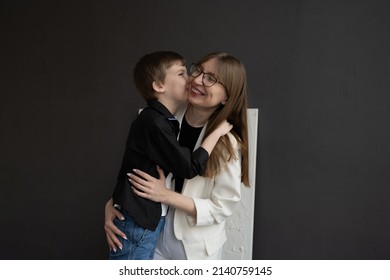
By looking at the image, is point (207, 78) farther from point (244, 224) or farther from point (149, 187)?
point (244, 224)

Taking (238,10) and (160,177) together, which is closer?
(160,177)

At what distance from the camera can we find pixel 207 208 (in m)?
1.57

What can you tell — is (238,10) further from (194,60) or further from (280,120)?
(280,120)

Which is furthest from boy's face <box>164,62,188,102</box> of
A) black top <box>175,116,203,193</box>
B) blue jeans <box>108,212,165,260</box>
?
blue jeans <box>108,212,165,260</box>

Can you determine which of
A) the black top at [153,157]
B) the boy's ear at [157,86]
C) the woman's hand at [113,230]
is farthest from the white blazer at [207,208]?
the boy's ear at [157,86]

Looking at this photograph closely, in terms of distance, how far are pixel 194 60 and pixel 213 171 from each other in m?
1.09

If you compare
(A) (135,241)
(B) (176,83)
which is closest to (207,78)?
(B) (176,83)

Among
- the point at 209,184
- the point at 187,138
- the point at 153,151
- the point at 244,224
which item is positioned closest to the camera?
the point at 153,151

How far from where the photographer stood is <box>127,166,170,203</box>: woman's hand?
1537mm

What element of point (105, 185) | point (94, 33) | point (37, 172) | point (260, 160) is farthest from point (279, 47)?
point (37, 172)

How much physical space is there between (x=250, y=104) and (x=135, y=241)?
1.19 metres

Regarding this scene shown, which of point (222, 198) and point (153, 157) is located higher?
point (153, 157)

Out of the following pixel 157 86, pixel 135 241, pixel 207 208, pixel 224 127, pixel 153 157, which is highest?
pixel 157 86
